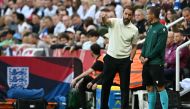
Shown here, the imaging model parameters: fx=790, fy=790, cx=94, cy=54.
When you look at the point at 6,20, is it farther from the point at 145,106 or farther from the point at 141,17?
the point at 145,106

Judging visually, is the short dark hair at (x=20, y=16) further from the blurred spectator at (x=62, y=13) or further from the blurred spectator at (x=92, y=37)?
the blurred spectator at (x=92, y=37)

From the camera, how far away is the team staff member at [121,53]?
1481cm

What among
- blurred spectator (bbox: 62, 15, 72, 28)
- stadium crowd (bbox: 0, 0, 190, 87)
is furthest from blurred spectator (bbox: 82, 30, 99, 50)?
blurred spectator (bbox: 62, 15, 72, 28)

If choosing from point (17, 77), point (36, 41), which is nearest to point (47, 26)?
point (36, 41)

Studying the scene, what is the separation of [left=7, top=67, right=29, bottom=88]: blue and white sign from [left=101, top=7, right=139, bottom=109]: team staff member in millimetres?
3904

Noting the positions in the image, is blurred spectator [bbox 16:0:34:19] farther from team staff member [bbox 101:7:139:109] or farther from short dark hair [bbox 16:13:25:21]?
team staff member [bbox 101:7:139:109]

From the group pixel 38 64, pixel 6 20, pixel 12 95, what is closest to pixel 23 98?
pixel 12 95

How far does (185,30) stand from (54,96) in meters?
3.60

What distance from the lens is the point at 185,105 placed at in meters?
15.9

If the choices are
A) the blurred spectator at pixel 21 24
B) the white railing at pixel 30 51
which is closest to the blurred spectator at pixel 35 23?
the blurred spectator at pixel 21 24

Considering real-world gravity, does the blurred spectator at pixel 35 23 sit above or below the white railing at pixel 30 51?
above

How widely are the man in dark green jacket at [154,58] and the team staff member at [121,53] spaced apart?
1.45 feet

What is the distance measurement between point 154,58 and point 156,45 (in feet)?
0.82

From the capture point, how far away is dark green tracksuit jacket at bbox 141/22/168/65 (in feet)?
46.8
